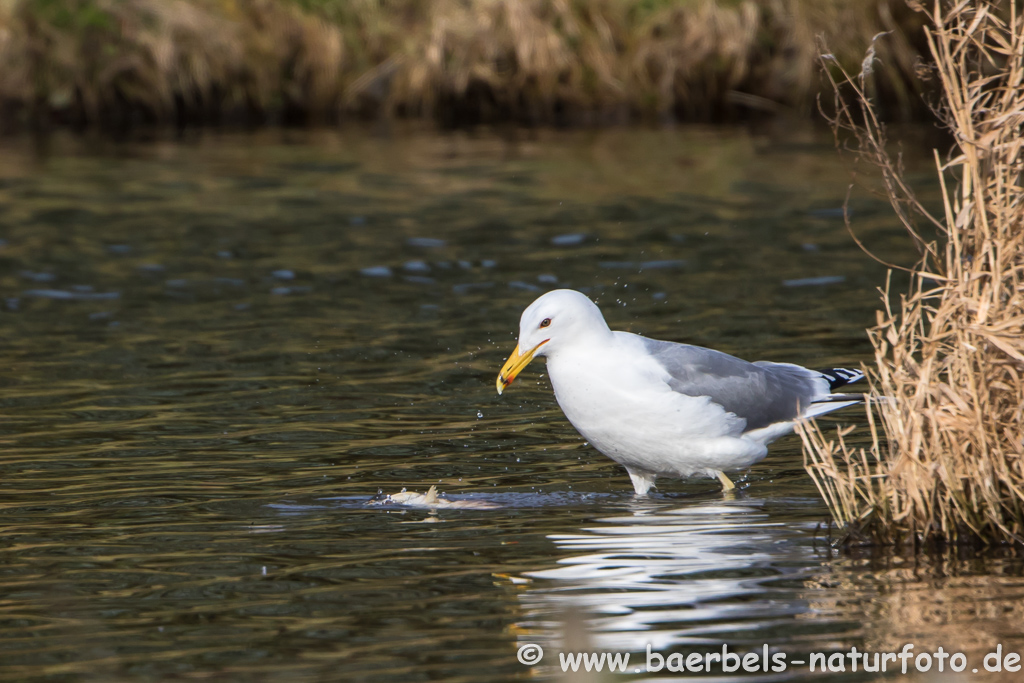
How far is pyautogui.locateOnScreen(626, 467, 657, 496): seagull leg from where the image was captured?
6.94 metres

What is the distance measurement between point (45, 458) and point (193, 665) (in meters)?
3.34

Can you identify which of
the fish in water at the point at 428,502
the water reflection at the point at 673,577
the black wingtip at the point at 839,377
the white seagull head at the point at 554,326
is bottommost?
the fish in water at the point at 428,502

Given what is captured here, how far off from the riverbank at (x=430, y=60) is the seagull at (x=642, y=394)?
49.2 ft

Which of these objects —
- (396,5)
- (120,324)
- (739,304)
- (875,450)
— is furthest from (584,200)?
(875,450)

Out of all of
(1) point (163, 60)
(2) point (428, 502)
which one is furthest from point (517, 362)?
(1) point (163, 60)

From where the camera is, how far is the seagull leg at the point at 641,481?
22.8 ft

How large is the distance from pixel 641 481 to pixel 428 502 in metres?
1.09

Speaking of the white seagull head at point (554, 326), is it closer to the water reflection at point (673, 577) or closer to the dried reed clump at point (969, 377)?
A: the water reflection at point (673, 577)

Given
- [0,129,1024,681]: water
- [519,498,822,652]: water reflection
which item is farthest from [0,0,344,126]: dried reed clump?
[519,498,822,652]: water reflection

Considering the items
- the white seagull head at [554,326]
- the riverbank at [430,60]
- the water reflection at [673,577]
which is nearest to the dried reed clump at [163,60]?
the riverbank at [430,60]

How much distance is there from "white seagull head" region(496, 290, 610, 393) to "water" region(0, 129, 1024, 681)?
0.68 m

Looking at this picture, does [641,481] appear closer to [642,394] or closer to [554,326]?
[642,394]

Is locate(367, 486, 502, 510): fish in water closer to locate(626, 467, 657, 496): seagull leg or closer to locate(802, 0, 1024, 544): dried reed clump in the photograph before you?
locate(626, 467, 657, 496): seagull leg

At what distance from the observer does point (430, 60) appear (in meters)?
22.3
